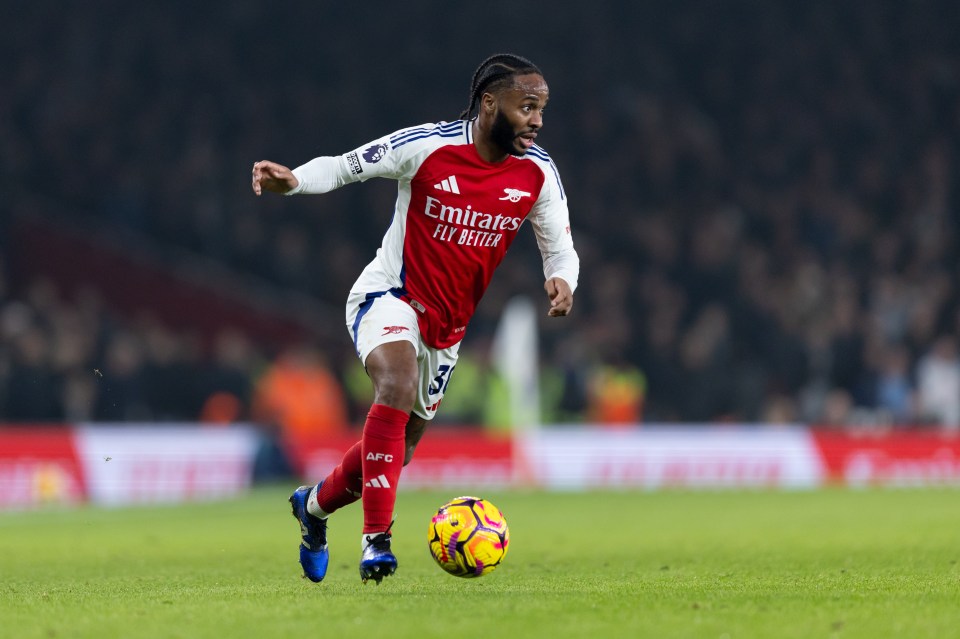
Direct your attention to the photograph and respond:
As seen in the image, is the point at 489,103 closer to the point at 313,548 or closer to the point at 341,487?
the point at 341,487

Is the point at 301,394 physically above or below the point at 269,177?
above

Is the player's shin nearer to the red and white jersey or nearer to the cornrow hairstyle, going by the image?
the red and white jersey

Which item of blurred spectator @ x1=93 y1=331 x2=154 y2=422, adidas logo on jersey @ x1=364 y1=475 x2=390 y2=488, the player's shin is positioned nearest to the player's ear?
the player's shin

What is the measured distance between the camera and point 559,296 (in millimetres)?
6930

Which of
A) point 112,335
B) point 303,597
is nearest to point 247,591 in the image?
point 303,597

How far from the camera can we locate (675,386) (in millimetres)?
20281

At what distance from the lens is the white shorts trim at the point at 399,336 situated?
700 centimetres

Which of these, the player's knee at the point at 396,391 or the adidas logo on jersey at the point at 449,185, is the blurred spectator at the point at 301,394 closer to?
the adidas logo on jersey at the point at 449,185

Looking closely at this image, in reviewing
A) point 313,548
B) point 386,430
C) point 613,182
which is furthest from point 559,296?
point 613,182

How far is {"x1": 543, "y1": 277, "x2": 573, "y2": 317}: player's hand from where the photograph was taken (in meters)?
6.84

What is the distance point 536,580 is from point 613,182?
1748cm

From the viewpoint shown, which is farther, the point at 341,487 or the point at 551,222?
the point at 551,222

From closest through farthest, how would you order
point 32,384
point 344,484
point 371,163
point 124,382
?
point 371,163, point 344,484, point 32,384, point 124,382

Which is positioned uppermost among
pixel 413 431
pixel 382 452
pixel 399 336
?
pixel 399 336
